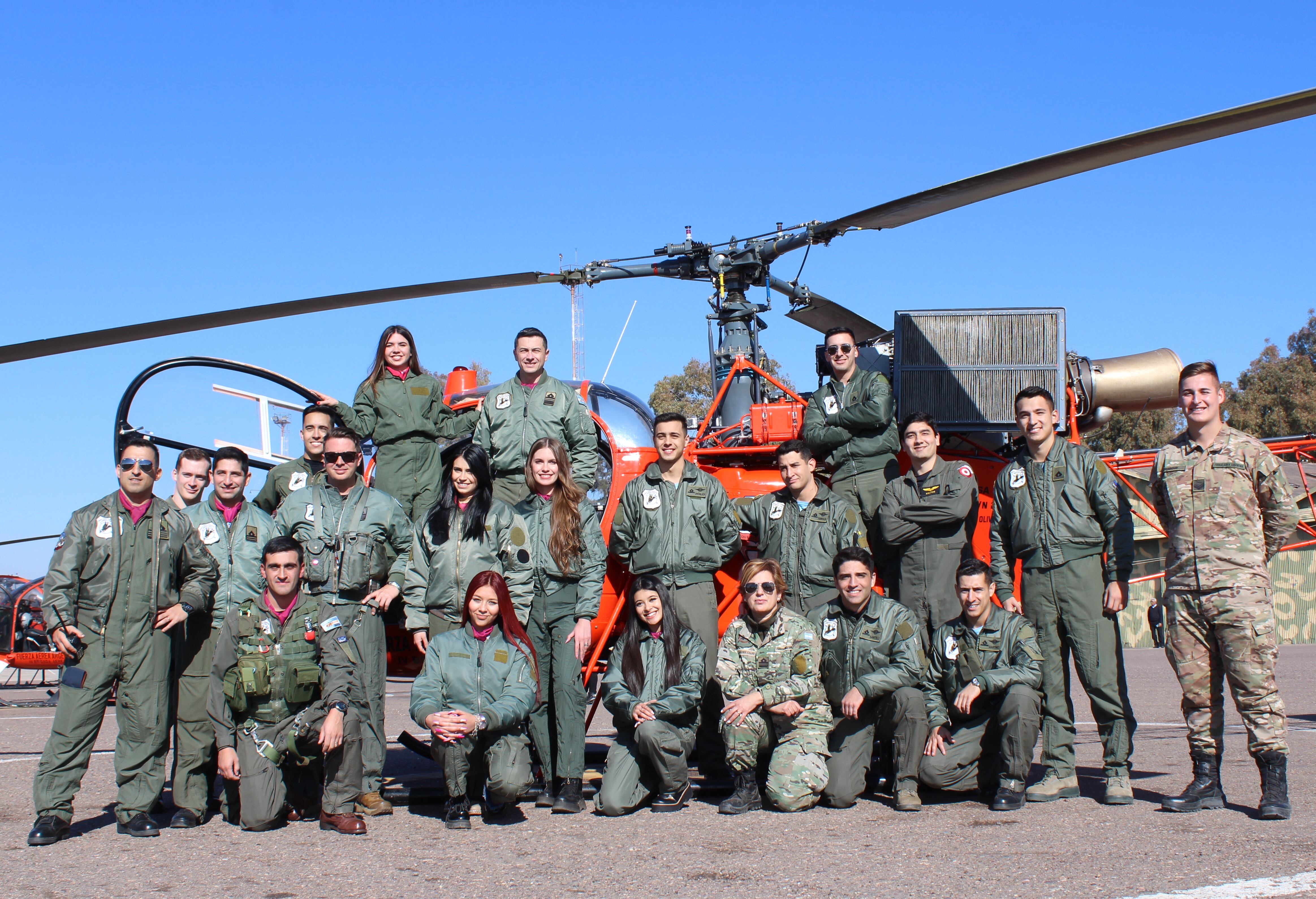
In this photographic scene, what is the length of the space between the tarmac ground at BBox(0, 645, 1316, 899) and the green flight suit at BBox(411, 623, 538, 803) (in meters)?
0.23

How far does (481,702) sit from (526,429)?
172 centimetres

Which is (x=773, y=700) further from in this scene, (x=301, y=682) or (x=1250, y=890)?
(x=301, y=682)

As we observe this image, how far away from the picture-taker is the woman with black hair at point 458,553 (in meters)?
5.40

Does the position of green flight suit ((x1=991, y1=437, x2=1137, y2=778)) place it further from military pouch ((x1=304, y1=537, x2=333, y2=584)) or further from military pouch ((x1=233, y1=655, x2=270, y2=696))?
military pouch ((x1=233, y1=655, x2=270, y2=696))

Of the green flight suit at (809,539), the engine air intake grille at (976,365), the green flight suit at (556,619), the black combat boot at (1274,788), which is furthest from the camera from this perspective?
the engine air intake grille at (976,365)

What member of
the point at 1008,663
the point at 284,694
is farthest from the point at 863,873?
the point at 284,694

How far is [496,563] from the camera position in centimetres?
545

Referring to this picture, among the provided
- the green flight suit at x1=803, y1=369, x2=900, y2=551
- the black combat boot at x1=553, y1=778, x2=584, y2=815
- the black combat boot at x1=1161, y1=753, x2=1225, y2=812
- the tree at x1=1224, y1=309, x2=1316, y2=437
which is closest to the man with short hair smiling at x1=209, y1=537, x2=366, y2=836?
the black combat boot at x1=553, y1=778, x2=584, y2=815

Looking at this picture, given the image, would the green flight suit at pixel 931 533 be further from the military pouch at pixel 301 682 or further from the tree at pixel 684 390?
the tree at pixel 684 390

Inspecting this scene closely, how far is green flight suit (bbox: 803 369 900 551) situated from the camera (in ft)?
20.8

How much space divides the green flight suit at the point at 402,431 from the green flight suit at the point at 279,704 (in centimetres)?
112

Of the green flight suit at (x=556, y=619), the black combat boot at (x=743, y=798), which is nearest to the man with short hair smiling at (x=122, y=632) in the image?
the green flight suit at (x=556, y=619)

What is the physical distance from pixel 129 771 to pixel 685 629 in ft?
9.51

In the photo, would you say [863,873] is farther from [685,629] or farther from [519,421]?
[519,421]
